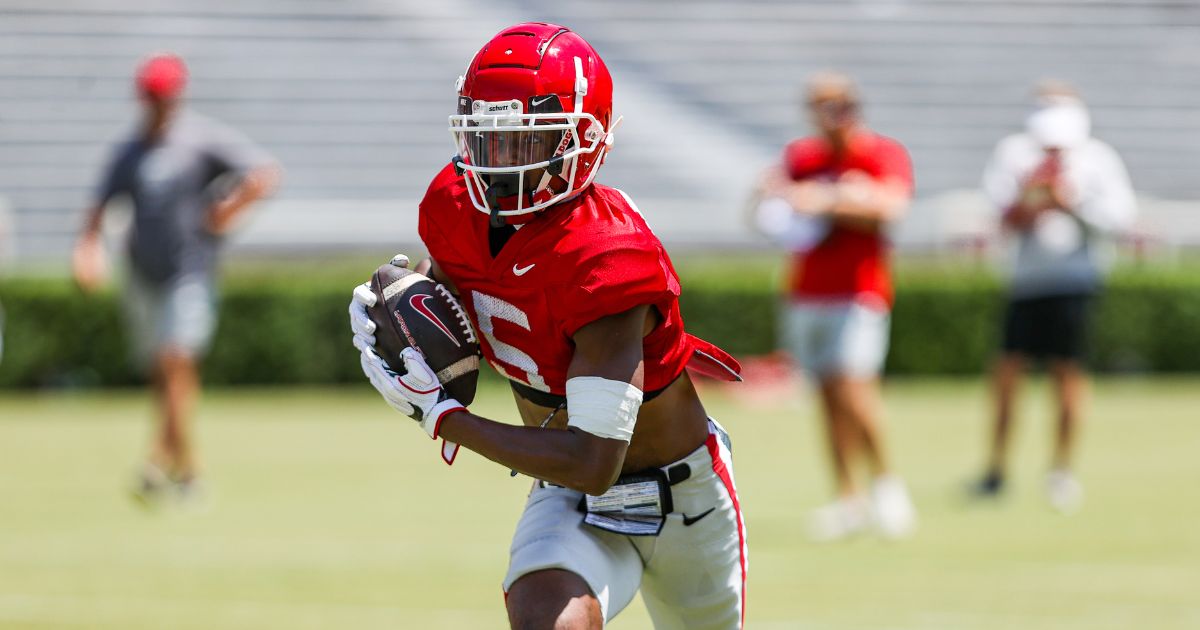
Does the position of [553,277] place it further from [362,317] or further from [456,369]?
[362,317]

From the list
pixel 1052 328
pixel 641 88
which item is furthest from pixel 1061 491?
pixel 641 88

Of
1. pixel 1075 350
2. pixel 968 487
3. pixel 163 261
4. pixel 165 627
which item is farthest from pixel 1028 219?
pixel 165 627

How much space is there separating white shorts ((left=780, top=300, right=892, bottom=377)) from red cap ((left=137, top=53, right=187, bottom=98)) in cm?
334

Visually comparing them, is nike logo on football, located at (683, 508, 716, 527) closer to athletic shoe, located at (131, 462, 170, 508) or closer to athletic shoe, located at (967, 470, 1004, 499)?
athletic shoe, located at (967, 470, 1004, 499)

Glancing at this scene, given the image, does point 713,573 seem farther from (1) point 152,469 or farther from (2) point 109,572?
(1) point 152,469

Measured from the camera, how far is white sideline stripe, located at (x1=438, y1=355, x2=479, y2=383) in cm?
331

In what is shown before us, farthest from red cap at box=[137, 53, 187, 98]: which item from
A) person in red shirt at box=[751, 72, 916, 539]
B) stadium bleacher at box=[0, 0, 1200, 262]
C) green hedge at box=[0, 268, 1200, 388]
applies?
stadium bleacher at box=[0, 0, 1200, 262]

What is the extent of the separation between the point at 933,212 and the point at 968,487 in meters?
12.1

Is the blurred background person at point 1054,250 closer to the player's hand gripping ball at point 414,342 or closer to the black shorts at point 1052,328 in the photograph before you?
the black shorts at point 1052,328

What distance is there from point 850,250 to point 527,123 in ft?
14.7

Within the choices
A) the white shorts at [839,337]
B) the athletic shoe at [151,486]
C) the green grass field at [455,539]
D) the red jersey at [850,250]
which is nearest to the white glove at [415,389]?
the green grass field at [455,539]

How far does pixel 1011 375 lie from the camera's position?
27.5ft

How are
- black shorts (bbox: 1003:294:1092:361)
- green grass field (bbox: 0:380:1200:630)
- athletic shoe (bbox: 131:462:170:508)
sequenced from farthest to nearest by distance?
black shorts (bbox: 1003:294:1092:361) < athletic shoe (bbox: 131:462:170:508) < green grass field (bbox: 0:380:1200:630)

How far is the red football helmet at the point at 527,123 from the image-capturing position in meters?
3.26
